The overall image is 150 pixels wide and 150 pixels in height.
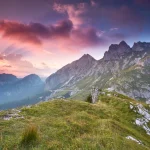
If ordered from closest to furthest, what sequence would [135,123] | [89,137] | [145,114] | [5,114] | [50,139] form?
[50,139], [89,137], [5,114], [135,123], [145,114]

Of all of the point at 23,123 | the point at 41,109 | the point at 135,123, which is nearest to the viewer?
the point at 23,123

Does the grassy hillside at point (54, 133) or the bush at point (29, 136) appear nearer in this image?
the bush at point (29, 136)

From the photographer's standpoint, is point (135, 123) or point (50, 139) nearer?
point (50, 139)

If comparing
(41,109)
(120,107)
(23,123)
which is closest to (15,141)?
(23,123)

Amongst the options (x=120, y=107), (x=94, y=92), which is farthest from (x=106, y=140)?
(x=94, y=92)

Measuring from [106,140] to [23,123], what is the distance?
818 centimetres

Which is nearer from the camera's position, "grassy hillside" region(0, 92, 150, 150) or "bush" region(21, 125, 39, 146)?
"bush" region(21, 125, 39, 146)

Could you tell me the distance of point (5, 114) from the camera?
23812mm

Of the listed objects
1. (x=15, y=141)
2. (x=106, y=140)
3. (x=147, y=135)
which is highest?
(x=15, y=141)

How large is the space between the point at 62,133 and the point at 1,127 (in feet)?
18.0

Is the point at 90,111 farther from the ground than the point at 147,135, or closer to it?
farther from the ground

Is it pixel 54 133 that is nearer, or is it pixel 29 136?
pixel 29 136

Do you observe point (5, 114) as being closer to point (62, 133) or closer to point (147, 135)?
point (62, 133)

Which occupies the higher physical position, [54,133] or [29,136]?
[29,136]
